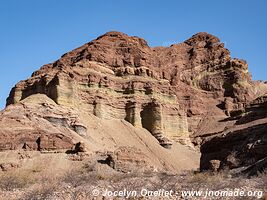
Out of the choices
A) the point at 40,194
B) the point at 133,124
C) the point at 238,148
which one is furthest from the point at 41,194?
the point at 133,124

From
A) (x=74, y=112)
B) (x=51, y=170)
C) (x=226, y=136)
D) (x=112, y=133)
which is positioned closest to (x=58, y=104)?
(x=74, y=112)

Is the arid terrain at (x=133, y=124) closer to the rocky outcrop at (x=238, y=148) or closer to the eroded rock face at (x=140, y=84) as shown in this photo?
the rocky outcrop at (x=238, y=148)

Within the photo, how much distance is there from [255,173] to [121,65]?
54.0 meters

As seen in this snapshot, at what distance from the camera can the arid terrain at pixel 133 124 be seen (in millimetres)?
22719

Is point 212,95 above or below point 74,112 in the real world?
above

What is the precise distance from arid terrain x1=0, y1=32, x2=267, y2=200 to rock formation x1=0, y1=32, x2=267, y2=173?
157 mm

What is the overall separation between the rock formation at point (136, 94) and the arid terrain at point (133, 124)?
157 millimetres

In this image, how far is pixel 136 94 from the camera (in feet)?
229

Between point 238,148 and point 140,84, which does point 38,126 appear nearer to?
point 238,148

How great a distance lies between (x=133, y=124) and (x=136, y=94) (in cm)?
555

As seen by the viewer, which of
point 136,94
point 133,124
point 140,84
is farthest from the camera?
point 140,84

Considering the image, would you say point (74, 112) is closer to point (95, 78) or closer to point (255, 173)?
point (95, 78)

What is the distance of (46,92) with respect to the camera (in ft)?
195

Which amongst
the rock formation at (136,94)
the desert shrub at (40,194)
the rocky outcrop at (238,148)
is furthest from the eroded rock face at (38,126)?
the desert shrub at (40,194)
